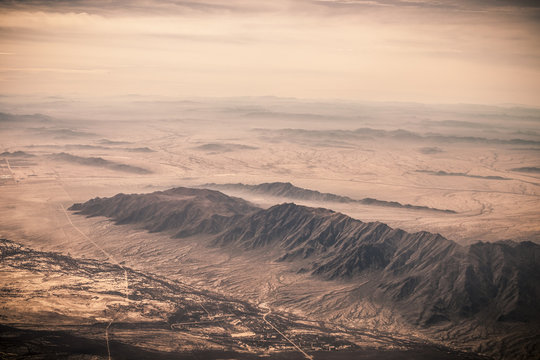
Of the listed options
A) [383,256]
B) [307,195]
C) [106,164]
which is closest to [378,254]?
[383,256]

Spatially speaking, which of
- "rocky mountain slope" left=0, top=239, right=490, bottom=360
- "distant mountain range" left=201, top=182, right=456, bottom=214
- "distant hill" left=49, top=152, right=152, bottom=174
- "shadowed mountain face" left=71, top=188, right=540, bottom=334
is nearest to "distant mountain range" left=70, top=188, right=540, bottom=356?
"shadowed mountain face" left=71, top=188, right=540, bottom=334

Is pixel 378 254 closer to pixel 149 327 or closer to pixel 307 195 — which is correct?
pixel 149 327

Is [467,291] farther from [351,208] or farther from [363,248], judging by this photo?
[351,208]

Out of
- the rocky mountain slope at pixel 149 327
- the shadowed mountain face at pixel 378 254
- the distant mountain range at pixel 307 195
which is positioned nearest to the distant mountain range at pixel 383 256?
the shadowed mountain face at pixel 378 254

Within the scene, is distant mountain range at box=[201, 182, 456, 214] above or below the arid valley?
below

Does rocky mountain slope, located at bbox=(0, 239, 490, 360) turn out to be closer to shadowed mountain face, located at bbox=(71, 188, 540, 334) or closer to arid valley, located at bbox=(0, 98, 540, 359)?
arid valley, located at bbox=(0, 98, 540, 359)

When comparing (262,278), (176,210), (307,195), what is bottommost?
(307,195)

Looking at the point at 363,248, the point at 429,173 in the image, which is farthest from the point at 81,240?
the point at 429,173
